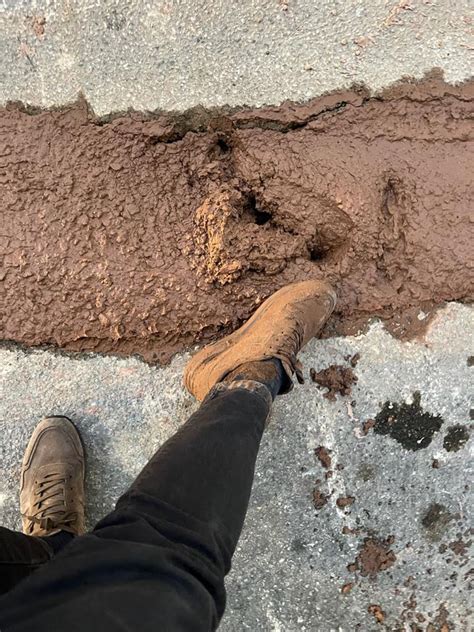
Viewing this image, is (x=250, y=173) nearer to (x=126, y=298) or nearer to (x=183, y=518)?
(x=126, y=298)

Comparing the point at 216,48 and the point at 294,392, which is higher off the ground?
the point at 216,48

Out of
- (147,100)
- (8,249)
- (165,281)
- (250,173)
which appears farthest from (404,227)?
(8,249)

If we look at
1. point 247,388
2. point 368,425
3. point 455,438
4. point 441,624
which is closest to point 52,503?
point 247,388

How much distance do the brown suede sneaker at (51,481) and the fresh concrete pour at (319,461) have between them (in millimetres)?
48

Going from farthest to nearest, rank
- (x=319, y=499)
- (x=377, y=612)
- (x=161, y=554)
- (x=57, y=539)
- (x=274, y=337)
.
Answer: (x=377, y=612) → (x=319, y=499) → (x=57, y=539) → (x=274, y=337) → (x=161, y=554)

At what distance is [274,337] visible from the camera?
1467 millimetres

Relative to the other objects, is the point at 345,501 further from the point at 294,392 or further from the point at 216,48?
the point at 216,48

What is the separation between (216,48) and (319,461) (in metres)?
1.34

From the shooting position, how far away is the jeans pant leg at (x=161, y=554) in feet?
2.96

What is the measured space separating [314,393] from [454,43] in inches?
45.1

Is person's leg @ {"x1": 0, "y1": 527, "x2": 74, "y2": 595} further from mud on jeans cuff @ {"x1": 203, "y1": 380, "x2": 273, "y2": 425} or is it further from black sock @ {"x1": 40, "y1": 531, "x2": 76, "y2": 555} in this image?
mud on jeans cuff @ {"x1": 203, "y1": 380, "x2": 273, "y2": 425}

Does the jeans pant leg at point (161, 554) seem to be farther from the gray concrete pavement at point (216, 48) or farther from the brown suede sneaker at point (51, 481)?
the gray concrete pavement at point (216, 48)

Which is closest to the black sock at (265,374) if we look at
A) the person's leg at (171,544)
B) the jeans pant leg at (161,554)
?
the person's leg at (171,544)

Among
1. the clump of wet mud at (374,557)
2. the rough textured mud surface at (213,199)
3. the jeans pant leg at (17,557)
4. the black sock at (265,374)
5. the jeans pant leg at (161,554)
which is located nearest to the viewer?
the jeans pant leg at (161,554)
